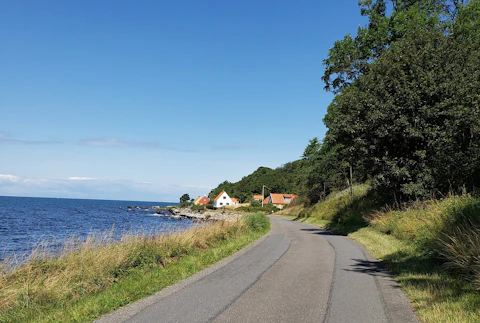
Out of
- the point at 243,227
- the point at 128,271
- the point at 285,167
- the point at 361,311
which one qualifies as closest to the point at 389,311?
the point at 361,311

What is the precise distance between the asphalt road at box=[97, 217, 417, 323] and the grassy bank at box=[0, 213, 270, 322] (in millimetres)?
566

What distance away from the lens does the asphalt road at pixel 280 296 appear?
18.9 ft

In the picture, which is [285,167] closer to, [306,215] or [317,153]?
[317,153]

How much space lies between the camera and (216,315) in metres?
5.77

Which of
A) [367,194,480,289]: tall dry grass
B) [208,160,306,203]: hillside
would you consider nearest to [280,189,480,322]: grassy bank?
[367,194,480,289]: tall dry grass

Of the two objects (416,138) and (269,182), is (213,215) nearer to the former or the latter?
(416,138)

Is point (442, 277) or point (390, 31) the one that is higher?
point (390, 31)

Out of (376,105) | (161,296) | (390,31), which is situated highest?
(390,31)

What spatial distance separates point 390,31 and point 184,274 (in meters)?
29.9

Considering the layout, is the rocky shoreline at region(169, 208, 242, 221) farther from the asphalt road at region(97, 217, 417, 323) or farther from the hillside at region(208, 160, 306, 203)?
the hillside at region(208, 160, 306, 203)

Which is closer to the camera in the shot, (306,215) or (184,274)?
(184,274)

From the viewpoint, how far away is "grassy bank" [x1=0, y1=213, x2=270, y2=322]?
645 centimetres

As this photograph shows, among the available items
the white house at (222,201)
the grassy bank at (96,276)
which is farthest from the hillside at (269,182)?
the grassy bank at (96,276)

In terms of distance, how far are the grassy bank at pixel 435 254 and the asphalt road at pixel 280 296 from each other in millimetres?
473
